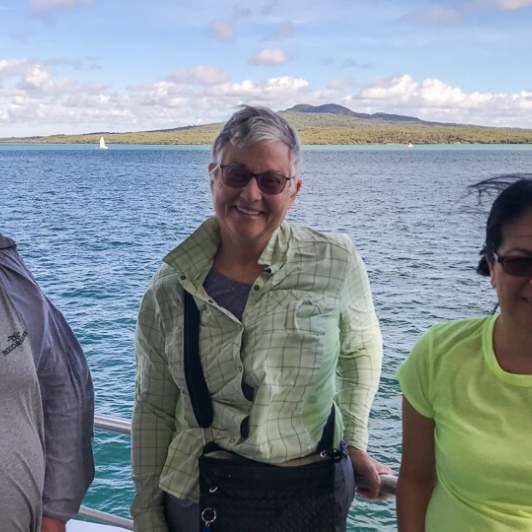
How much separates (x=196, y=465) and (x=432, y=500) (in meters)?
0.69

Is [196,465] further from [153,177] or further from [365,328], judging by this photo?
[153,177]

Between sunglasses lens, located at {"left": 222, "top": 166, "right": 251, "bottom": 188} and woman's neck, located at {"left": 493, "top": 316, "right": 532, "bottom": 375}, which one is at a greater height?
sunglasses lens, located at {"left": 222, "top": 166, "right": 251, "bottom": 188}

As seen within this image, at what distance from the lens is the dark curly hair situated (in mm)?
1543

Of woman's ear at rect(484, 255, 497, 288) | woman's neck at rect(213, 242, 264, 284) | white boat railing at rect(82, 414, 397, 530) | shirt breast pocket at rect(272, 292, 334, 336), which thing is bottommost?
white boat railing at rect(82, 414, 397, 530)

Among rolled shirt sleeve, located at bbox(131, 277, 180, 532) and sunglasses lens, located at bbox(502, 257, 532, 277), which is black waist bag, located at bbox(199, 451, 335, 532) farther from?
sunglasses lens, located at bbox(502, 257, 532, 277)

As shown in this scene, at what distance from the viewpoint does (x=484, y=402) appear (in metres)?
1.57

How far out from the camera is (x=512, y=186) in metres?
1.58

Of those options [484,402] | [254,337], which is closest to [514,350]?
[484,402]

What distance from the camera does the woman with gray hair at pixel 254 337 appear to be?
6.26 feet

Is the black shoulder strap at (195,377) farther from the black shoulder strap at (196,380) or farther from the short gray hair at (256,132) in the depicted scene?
the short gray hair at (256,132)

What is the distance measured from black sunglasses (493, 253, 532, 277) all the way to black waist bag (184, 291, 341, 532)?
78 centimetres

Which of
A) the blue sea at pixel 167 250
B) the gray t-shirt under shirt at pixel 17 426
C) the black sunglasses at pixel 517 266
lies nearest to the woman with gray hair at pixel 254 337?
the gray t-shirt under shirt at pixel 17 426

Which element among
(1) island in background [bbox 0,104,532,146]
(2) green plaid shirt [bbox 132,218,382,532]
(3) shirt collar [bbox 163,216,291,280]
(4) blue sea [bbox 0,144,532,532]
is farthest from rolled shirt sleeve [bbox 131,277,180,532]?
(1) island in background [bbox 0,104,532,146]

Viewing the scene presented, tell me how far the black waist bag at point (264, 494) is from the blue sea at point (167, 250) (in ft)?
2.58
